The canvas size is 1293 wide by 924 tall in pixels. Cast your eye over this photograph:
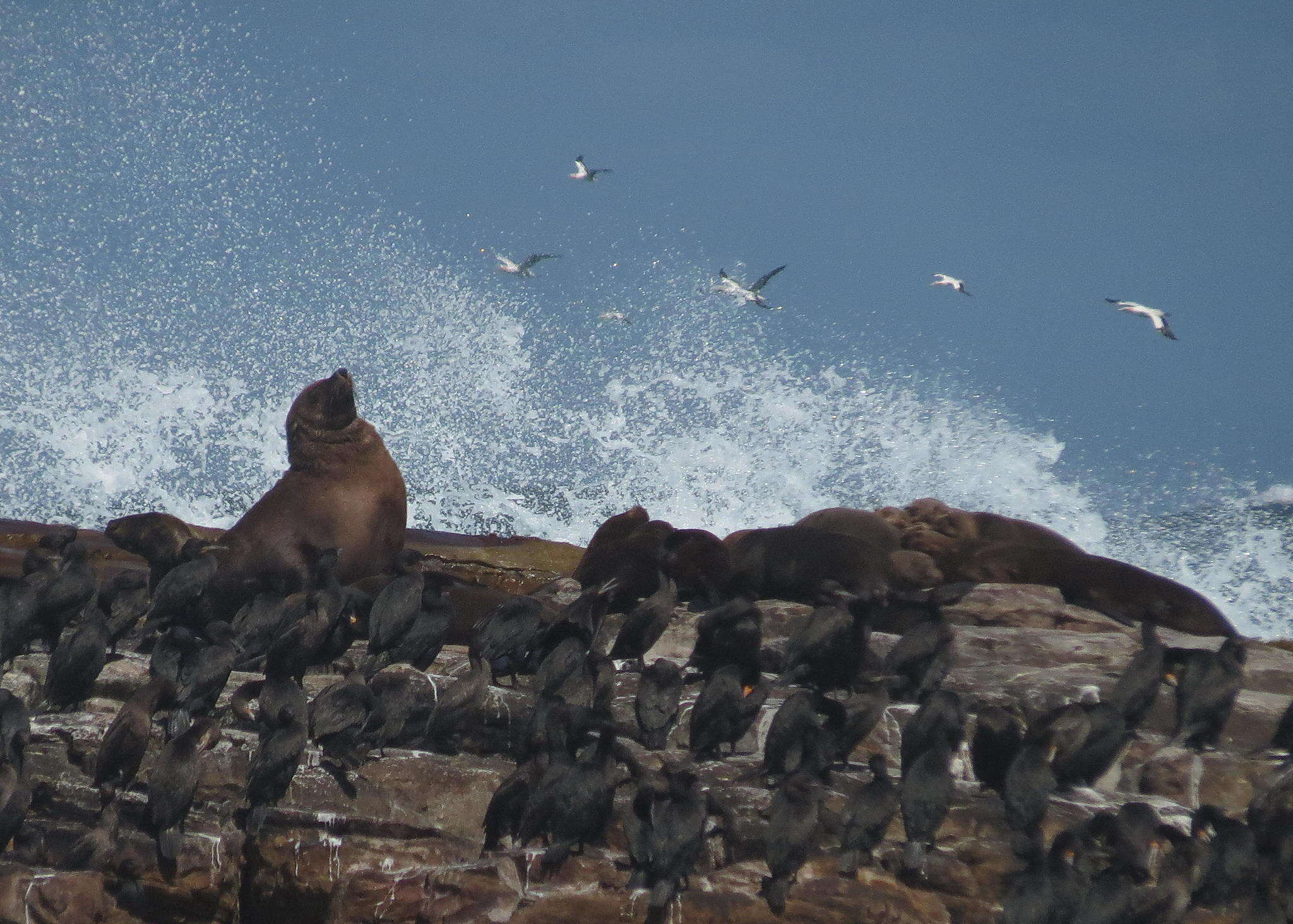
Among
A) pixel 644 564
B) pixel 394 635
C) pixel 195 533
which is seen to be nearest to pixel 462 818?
pixel 394 635

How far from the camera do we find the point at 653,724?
8148mm

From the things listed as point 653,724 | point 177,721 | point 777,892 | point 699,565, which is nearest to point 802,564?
point 699,565

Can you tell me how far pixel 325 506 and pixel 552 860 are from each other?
6.22 metres

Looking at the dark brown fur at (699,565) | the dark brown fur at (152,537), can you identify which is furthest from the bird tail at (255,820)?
the dark brown fur at (152,537)

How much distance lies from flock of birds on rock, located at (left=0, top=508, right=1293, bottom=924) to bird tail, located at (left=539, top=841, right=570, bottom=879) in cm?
2

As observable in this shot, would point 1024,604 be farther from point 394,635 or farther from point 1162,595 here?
point 394,635

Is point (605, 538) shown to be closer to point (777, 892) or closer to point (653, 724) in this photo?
point (653, 724)

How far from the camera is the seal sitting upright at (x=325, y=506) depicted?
11.8 m

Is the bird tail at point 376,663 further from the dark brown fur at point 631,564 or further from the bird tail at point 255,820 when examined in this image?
the bird tail at point 255,820

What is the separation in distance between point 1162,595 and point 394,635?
611 centimetres

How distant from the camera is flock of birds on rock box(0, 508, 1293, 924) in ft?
22.7

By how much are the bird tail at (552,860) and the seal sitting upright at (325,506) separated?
5.06m

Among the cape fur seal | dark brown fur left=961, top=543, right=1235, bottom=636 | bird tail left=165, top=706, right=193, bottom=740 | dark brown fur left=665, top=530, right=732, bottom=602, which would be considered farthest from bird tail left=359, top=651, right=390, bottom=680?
dark brown fur left=961, top=543, right=1235, bottom=636

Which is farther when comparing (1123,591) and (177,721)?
(1123,591)
